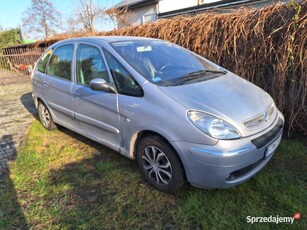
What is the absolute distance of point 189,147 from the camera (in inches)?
87.9

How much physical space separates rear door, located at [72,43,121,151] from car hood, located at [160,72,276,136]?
0.79 meters

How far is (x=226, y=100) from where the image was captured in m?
2.45

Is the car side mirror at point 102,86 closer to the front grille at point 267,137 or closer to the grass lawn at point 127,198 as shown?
the grass lawn at point 127,198

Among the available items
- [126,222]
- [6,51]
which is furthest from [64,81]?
[6,51]

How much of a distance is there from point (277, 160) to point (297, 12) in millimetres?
2064

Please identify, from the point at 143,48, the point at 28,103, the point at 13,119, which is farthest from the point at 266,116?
the point at 28,103

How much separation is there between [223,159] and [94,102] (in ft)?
5.77

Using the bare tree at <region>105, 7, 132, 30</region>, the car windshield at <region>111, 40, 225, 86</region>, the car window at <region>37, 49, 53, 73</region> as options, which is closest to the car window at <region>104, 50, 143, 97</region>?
the car windshield at <region>111, 40, 225, 86</region>

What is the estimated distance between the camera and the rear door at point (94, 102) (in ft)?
9.59

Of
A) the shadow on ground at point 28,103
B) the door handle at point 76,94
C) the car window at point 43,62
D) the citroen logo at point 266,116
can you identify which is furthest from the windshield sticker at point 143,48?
the shadow on ground at point 28,103

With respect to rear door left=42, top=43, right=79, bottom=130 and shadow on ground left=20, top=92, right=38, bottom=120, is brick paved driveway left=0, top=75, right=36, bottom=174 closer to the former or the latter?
shadow on ground left=20, top=92, right=38, bottom=120

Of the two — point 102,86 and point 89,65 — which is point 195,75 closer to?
point 102,86

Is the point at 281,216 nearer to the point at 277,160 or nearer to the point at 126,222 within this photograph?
the point at 277,160

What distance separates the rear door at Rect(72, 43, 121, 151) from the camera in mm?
2922
